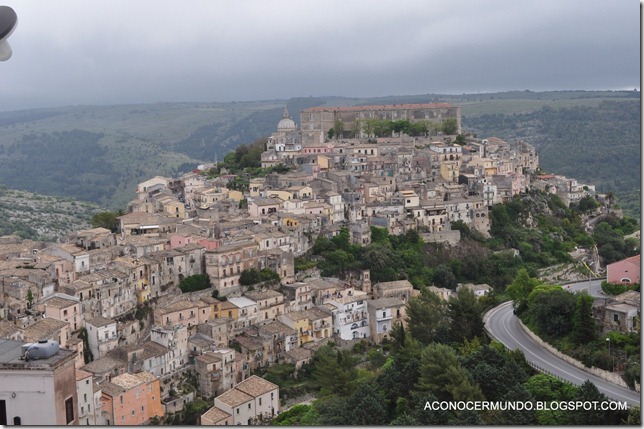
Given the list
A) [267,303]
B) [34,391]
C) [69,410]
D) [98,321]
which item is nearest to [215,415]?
[98,321]

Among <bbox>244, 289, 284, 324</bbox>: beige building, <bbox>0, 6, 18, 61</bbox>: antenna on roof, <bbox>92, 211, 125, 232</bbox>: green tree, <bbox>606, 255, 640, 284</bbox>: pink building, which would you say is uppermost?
<bbox>0, 6, 18, 61</bbox>: antenna on roof

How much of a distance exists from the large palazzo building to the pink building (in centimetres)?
2027

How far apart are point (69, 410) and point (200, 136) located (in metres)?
101

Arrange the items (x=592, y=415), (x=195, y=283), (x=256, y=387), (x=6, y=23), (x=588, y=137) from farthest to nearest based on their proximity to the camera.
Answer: (x=588, y=137) < (x=195, y=283) < (x=256, y=387) < (x=592, y=415) < (x=6, y=23)

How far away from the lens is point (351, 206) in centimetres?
2677

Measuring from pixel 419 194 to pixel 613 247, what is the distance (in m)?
7.56

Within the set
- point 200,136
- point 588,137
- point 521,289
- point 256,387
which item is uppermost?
point 200,136

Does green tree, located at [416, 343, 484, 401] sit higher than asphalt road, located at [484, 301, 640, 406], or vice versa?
green tree, located at [416, 343, 484, 401]

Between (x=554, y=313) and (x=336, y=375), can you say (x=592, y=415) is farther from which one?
(x=336, y=375)

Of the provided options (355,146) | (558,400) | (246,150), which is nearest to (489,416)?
(558,400)

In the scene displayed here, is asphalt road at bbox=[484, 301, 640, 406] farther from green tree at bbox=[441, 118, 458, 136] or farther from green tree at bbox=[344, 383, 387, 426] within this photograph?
green tree at bbox=[441, 118, 458, 136]

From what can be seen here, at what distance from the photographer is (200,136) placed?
10450 centimetres

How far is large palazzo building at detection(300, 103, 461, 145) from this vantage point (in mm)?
38062

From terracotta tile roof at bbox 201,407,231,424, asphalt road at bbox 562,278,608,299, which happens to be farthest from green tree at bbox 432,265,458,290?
terracotta tile roof at bbox 201,407,231,424
